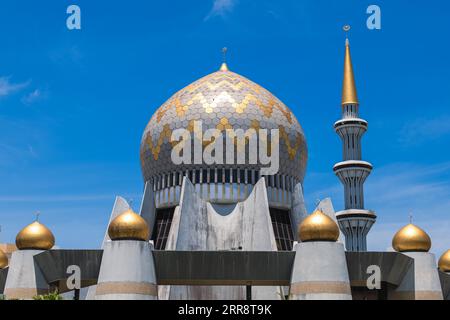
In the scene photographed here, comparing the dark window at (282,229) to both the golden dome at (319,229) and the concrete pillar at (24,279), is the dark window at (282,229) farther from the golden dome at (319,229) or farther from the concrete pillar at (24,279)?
the concrete pillar at (24,279)

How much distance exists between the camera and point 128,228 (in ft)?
98.8

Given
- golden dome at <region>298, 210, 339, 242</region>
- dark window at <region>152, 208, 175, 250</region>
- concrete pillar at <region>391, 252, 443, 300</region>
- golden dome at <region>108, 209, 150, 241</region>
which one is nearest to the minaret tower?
dark window at <region>152, 208, 175, 250</region>

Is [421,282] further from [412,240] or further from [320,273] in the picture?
[320,273]

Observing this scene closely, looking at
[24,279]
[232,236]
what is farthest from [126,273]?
[232,236]

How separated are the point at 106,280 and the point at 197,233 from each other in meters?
9.41

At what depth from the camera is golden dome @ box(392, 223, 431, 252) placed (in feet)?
110

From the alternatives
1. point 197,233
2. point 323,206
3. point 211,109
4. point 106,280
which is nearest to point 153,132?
point 211,109

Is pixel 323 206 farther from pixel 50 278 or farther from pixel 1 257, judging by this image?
pixel 1 257

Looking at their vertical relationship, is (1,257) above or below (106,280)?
above

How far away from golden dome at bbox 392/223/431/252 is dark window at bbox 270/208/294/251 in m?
7.81

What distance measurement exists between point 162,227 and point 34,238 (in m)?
9.76

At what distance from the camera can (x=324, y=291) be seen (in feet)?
97.4
